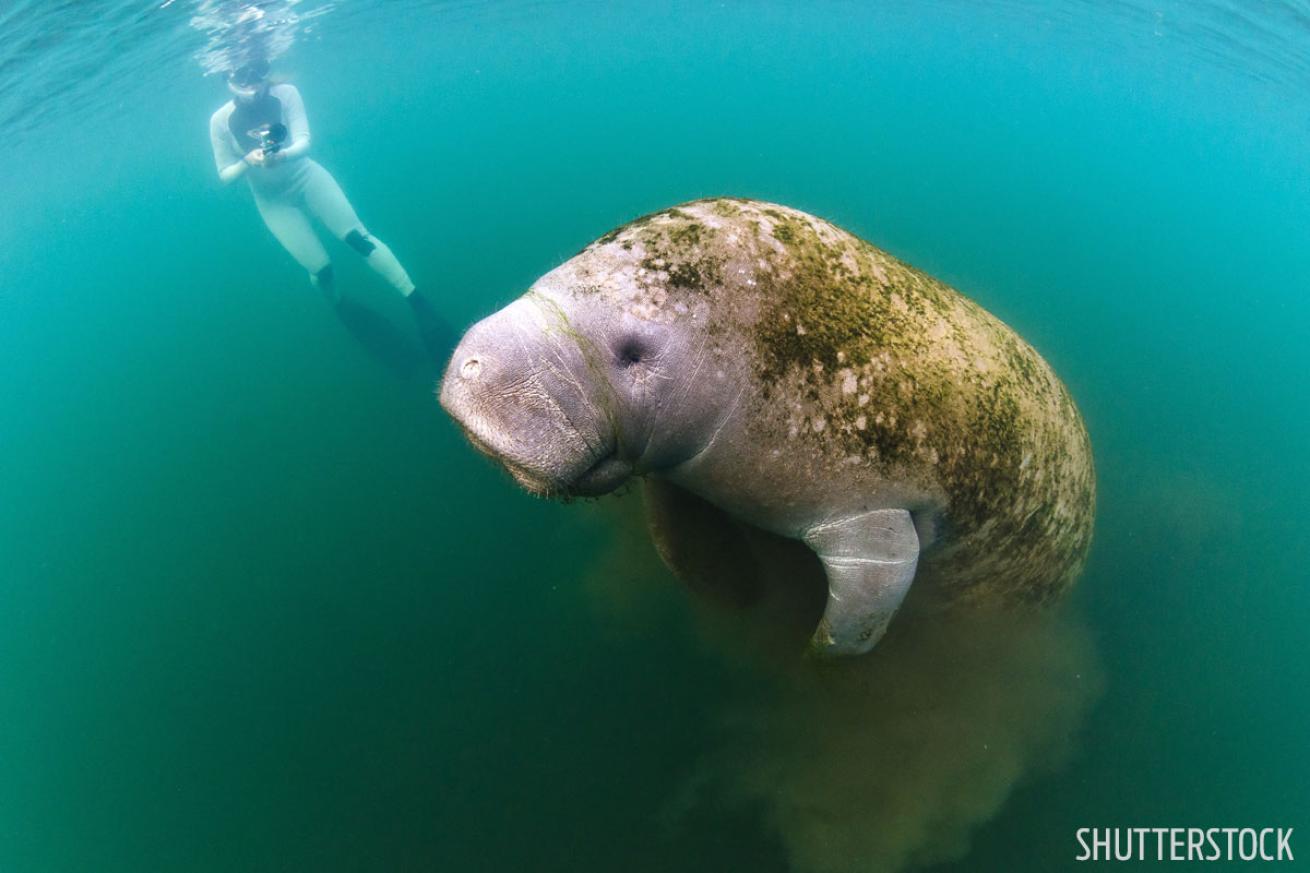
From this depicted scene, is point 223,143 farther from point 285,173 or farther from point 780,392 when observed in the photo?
point 780,392

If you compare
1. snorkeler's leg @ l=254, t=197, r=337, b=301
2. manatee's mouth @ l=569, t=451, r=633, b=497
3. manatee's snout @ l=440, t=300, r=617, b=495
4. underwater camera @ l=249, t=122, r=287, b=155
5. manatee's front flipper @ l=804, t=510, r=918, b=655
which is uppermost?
underwater camera @ l=249, t=122, r=287, b=155

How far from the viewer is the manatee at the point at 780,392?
182cm

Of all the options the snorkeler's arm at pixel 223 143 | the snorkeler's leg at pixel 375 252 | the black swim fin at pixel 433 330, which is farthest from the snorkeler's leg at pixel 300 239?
the black swim fin at pixel 433 330

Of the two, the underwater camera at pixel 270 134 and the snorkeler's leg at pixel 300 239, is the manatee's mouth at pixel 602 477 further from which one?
the underwater camera at pixel 270 134

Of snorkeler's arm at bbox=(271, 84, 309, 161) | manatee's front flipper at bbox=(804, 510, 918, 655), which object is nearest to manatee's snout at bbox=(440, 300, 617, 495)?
manatee's front flipper at bbox=(804, 510, 918, 655)

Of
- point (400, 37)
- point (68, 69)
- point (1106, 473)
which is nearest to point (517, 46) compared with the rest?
point (400, 37)

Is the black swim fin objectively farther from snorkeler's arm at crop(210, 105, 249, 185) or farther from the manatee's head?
the manatee's head

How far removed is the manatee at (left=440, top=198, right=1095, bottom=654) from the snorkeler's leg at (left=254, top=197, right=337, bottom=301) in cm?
779

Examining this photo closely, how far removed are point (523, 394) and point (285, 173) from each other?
869cm

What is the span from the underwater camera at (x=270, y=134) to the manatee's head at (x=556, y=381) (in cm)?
858

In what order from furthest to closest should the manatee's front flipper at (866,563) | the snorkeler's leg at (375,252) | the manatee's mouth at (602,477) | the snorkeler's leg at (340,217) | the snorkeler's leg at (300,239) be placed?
the snorkeler's leg at (300,239)
the snorkeler's leg at (340,217)
the snorkeler's leg at (375,252)
the manatee's front flipper at (866,563)
the manatee's mouth at (602,477)

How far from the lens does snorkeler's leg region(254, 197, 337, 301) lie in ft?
27.8

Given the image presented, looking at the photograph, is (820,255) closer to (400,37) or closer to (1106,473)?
(1106,473)

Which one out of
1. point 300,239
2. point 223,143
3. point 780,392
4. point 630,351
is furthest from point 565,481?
point 223,143
